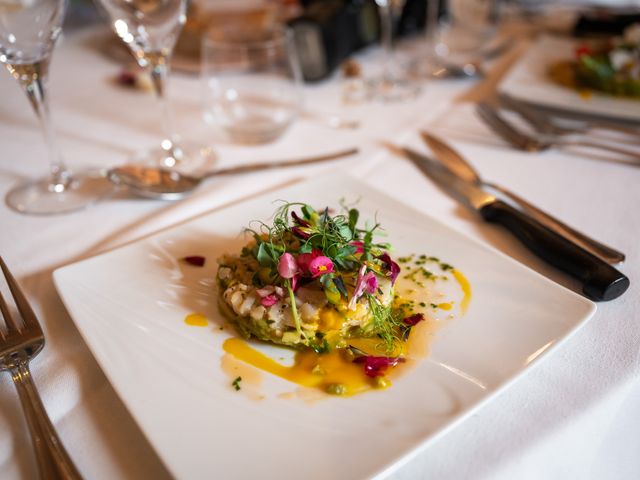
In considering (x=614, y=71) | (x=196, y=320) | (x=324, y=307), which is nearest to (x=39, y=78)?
(x=196, y=320)

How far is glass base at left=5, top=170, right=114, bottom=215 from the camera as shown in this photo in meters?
1.00

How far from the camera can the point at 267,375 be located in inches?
24.6

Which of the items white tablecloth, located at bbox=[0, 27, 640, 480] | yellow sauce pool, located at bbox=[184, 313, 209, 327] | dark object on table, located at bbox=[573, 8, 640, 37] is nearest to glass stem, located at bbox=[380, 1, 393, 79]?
white tablecloth, located at bbox=[0, 27, 640, 480]

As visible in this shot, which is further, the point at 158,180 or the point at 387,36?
the point at 387,36

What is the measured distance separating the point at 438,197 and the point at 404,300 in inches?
14.4

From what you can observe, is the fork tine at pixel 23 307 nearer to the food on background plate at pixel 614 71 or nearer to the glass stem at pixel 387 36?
the glass stem at pixel 387 36

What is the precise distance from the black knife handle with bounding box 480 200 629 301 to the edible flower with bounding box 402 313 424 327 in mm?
246

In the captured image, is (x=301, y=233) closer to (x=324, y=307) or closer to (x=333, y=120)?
(x=324, y=307)

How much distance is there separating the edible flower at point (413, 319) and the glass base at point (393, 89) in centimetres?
88

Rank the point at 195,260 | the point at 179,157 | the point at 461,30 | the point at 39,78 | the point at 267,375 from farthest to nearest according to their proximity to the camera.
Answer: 1. the point at 461,30
2. the point at 179,157
3. the point at 39,78
4. the point at 195,260
5. the point at 267,375

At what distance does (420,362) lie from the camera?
2.09 feet

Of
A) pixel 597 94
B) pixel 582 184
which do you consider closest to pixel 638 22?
pixel 597 94

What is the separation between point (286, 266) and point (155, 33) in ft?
2.06

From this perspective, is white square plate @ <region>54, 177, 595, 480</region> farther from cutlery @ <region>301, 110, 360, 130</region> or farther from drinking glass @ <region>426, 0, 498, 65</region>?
drinking glass @ <region>426, 0, 498, 65</region>
